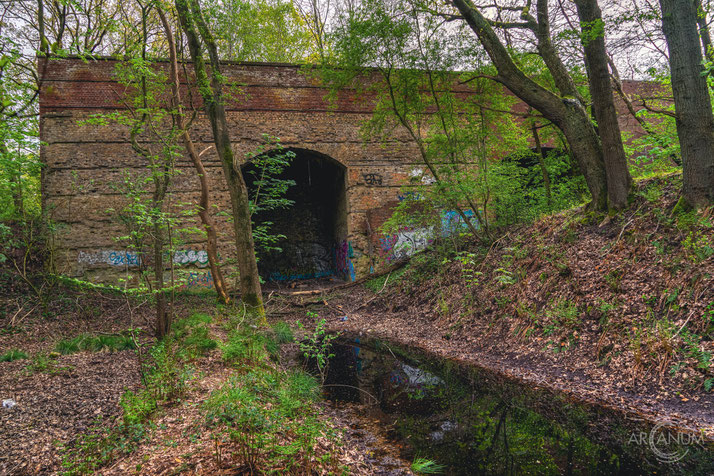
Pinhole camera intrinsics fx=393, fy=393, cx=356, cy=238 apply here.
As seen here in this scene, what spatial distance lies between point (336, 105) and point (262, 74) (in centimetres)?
255

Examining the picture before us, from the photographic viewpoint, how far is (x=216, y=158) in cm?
1237

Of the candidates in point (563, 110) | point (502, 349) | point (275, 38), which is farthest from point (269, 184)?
point (275, 38)

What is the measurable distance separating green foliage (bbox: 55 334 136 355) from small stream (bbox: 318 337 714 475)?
3159mm

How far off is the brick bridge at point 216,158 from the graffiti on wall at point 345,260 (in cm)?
5

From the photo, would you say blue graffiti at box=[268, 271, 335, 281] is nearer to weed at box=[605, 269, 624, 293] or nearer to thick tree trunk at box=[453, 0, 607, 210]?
thick tree trunk at box=[453, 0, 607, 210]

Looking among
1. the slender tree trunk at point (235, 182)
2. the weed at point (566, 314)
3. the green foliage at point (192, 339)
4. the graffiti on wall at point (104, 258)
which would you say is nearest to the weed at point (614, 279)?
the weed at point (566, 314)

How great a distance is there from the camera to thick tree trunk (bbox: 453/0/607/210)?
21.7 ft

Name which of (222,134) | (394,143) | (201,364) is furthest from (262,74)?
(201,364)

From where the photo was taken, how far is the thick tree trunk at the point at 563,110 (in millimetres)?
6621

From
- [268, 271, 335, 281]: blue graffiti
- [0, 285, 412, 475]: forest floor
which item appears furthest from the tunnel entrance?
[0, 285, 412, 475]: forest floor

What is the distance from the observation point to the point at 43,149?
38.0ft

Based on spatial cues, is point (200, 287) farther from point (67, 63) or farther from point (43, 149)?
point (67, 63)

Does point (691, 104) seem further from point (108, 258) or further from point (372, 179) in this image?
point (108, 258)

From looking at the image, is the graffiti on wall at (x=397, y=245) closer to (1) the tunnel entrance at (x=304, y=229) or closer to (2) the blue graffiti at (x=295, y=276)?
(1) the tunnel entrance at (x=304, y=229)
